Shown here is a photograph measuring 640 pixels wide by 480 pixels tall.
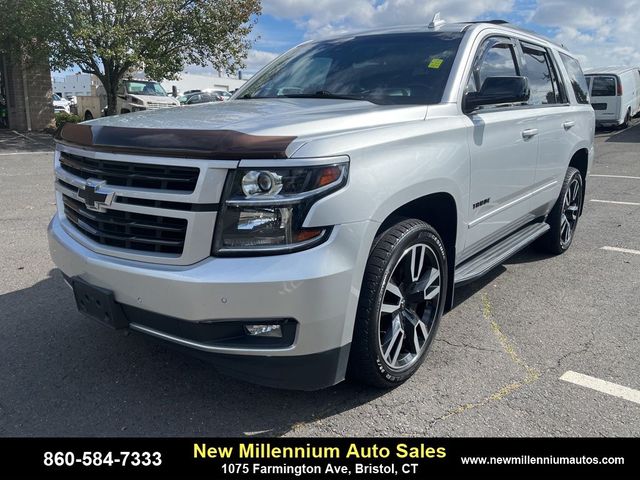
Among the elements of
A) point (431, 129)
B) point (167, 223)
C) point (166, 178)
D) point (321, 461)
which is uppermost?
point (431, 129)

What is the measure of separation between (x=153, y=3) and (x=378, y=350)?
52.4 feet

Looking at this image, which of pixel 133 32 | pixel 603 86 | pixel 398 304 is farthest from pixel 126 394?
pixel 603 86

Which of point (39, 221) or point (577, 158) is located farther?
point (39, 221)

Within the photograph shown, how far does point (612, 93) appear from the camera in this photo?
1917 centimetres

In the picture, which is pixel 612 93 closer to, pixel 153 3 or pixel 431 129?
pixel 153 3

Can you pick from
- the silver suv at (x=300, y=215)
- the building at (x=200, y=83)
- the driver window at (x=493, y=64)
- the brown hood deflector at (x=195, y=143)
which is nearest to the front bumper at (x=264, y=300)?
the silver suv at (x=300, y=215)

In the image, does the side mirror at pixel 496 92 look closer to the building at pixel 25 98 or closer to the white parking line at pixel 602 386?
the white parking line at pixel 602 386

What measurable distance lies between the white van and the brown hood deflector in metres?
20.2

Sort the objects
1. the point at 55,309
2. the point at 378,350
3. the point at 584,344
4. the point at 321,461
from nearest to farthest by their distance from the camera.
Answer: the point at 321,461 → the point at 378,350 → the point at 584,344 → the point at 55,309

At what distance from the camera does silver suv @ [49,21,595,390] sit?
221 centimetres

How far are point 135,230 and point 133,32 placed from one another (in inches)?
609

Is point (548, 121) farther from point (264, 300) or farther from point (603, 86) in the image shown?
point (603, 86)

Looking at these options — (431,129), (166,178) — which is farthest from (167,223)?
(431,129)

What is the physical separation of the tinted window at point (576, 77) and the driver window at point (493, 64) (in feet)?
5.18
